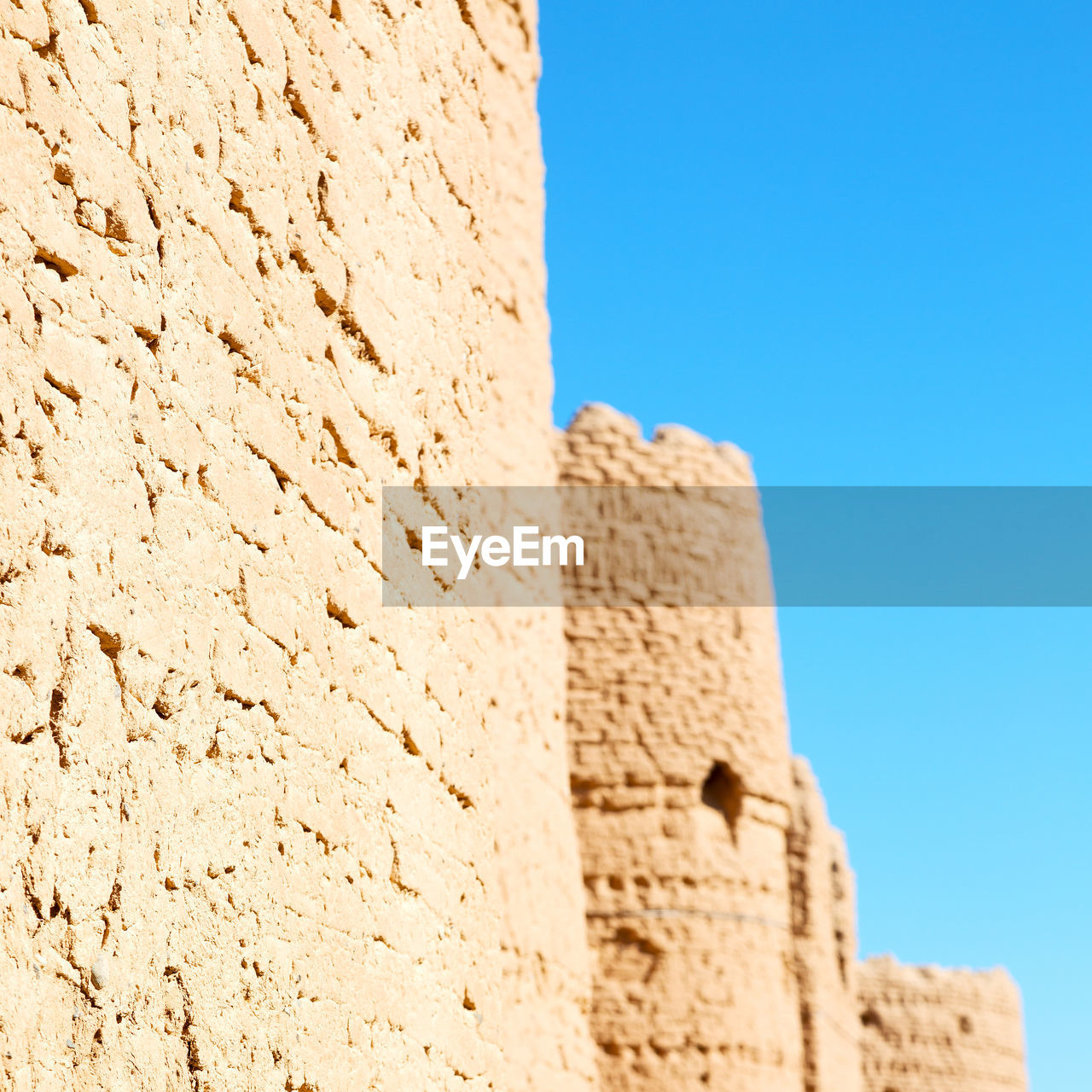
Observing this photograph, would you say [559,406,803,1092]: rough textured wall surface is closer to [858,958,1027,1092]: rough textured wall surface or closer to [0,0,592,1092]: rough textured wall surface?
[0,0,592,1092]: rough textured wall surface

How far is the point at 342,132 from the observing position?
11.2 ft

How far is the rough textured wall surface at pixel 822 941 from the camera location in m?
11.6

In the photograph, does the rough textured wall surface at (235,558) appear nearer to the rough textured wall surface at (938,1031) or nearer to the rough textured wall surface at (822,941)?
the rough textured wall surface at (822,941)

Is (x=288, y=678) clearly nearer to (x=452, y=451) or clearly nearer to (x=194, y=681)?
(x=194, y=681)

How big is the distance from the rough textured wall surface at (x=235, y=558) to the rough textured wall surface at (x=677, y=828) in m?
5.76

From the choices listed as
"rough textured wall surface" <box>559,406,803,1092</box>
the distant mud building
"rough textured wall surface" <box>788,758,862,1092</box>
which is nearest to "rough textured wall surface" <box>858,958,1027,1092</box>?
"rough textured wall surface" <box>788,758,862,1092</box>

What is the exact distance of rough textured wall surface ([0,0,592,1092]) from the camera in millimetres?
2195

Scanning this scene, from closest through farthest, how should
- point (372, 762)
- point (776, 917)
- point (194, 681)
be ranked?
1. point (194, 681)
2. point (372, 762)
3. point (776, 917)

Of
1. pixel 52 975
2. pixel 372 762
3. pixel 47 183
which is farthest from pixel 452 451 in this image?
pixel 52 975

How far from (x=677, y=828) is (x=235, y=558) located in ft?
24.7

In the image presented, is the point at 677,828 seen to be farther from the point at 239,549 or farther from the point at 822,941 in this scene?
the point at 239,549

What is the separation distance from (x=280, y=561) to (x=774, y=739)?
26.5ft

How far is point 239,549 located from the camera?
2.75 m

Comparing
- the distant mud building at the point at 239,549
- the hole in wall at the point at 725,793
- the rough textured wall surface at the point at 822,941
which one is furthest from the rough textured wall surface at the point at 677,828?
the distant mud building at the point at 239,549
